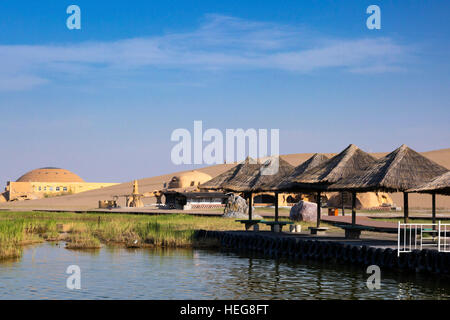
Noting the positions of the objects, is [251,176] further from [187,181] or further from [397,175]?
[187,181]

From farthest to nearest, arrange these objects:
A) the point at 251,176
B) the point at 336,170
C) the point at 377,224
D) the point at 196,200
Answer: the point at 196,200 < the point at 377,224 < the point at 251,176 < the point at 336,170

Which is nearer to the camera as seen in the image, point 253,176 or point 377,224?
point 253,176

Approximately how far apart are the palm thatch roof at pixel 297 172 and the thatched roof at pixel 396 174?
4.47 meters

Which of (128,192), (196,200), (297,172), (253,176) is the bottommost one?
(196,200)

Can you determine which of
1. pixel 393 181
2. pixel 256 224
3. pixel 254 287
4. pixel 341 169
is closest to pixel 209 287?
pixel 254 287

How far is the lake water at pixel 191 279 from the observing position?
2053 cm

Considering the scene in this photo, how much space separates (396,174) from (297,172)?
7.64 meters

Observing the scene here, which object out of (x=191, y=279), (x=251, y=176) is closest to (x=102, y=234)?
(x=251, y=176)

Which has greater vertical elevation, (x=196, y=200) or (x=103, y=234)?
(x=196, y=200)

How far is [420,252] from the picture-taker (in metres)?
24.5

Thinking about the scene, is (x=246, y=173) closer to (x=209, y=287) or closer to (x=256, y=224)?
(x=256, y=224)

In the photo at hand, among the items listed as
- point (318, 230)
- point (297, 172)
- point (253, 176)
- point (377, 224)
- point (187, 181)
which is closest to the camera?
point (318, 230)

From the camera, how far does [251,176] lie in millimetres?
40438

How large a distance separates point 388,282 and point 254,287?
448 centimetres
